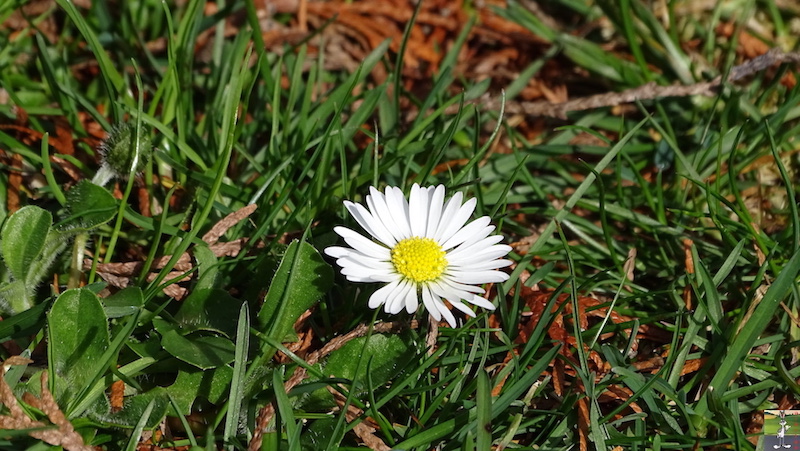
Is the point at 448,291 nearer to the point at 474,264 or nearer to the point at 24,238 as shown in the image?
the point at 474,264

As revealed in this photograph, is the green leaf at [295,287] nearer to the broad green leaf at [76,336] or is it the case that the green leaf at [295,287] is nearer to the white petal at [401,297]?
the white petal at [401,297]

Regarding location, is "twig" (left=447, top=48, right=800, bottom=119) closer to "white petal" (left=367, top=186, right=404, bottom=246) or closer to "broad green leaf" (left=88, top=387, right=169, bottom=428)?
"white petal" (left=367, top=186, right=404, bottom=246)

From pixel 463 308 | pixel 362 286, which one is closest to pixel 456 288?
pixel 463 308

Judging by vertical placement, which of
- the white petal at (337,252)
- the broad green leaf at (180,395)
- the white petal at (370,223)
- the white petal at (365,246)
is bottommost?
the broad green leaf at (180,395)

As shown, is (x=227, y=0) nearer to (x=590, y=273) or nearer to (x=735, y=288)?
(x=590, y=273)

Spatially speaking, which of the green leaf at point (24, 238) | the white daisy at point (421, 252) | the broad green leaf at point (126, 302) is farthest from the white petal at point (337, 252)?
the green leaf at point (24, 238)

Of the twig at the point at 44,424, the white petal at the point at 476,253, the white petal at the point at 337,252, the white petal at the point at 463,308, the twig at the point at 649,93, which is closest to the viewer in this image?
the twig at the point at 44,424

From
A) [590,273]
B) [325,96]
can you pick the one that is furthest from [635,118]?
[325,96]
